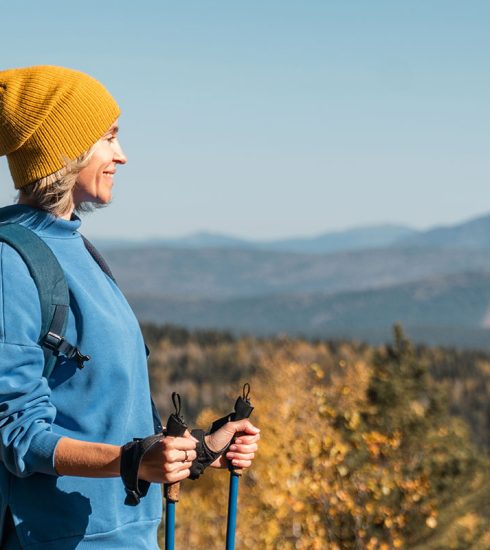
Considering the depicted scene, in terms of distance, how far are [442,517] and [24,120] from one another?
26549mm

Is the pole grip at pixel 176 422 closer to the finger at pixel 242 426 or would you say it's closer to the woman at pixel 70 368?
the woman at pixel 70 368

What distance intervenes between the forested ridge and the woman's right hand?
10126 mm

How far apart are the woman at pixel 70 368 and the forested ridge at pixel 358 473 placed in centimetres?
979

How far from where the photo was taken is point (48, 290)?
3.59 metres

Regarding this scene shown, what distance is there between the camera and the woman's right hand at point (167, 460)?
3373 mm

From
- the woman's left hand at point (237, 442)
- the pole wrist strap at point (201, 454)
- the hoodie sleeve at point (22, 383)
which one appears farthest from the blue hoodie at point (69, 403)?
the woman's left hand at point (237, 442)

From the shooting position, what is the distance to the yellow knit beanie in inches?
150

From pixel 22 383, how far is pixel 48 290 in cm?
31

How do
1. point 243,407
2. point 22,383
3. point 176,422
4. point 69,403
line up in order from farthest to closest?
1. point 243,407
2. point 69,403
3. point 22,383
4. point 176,422

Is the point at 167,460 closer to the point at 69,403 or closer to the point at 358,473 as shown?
the point at 69,403

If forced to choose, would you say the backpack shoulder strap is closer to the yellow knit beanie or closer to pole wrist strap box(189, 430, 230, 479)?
the yellow knit beanie

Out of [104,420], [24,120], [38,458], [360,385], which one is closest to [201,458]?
[104,420]

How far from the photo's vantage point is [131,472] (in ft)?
11.2

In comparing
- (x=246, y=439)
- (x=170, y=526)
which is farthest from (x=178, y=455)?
(x=246, y=439)
